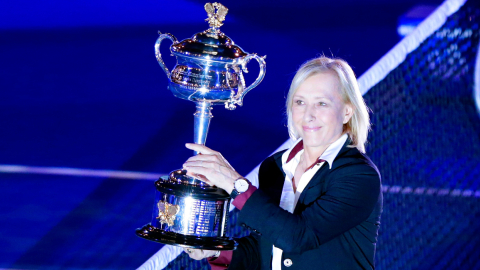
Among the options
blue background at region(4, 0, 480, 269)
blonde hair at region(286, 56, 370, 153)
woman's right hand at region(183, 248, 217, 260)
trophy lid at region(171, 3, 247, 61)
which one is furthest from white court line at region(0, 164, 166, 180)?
blonde hair at region(286, 56, 370, 153)

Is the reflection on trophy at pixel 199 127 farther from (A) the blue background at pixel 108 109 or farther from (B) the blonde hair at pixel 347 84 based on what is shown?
(A) the blue background at pixel 108 109

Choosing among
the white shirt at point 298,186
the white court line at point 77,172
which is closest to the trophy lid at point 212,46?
the white shirt at point 298,186

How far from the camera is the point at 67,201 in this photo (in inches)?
151

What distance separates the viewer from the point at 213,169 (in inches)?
68.1

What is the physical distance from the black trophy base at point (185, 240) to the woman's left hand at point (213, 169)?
196 mm

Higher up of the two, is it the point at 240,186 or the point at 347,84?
the point at 347,84

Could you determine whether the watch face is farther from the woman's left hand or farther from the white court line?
the white court line

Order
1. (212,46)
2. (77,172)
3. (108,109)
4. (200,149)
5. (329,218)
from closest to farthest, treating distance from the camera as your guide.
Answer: (329,218)
(200,149)
(212,46)
(77,172)
(108,109)

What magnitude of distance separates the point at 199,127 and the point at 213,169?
225 millimetres

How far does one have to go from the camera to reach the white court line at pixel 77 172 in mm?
4051

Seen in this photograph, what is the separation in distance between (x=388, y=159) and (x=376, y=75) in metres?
0.71

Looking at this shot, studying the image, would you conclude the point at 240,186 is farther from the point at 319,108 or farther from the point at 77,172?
A: the point at 77,172

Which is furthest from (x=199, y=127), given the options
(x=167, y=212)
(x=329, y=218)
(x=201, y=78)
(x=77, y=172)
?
(x=77, y=172)

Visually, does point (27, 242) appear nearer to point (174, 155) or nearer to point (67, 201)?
point (67, 201)
